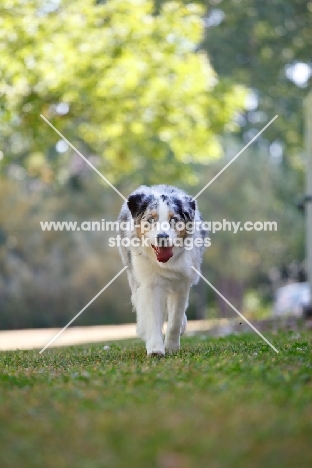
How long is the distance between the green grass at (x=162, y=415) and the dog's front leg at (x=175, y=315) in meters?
1.70

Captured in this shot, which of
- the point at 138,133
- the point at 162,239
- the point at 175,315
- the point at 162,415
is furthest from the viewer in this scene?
the point at 138,133

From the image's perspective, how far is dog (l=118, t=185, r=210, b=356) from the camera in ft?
26.0

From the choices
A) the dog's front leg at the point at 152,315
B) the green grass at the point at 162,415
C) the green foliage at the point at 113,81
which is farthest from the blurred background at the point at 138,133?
the green grass at the point at 162,415

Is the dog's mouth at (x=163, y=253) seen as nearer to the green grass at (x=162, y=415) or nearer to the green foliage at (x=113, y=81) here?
the green grass at (x=162, y=415)

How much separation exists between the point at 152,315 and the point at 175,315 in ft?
2.39

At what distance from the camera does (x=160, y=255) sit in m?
7.93

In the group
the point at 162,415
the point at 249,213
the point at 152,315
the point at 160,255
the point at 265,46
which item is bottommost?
the point at 162,415

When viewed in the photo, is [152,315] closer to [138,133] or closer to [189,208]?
[189,208]

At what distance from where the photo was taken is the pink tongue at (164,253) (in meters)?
7.92

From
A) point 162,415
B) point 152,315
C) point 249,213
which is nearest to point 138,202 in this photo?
point 152,315

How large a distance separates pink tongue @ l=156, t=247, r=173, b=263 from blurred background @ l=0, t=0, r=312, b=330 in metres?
8.59

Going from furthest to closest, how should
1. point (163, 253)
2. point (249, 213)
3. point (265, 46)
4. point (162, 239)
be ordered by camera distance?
point (249, 213)
point (265, 46)
point (163, 253)
point (162, 239)

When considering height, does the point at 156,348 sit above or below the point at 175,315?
below

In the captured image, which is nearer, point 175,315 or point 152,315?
point 152,315
